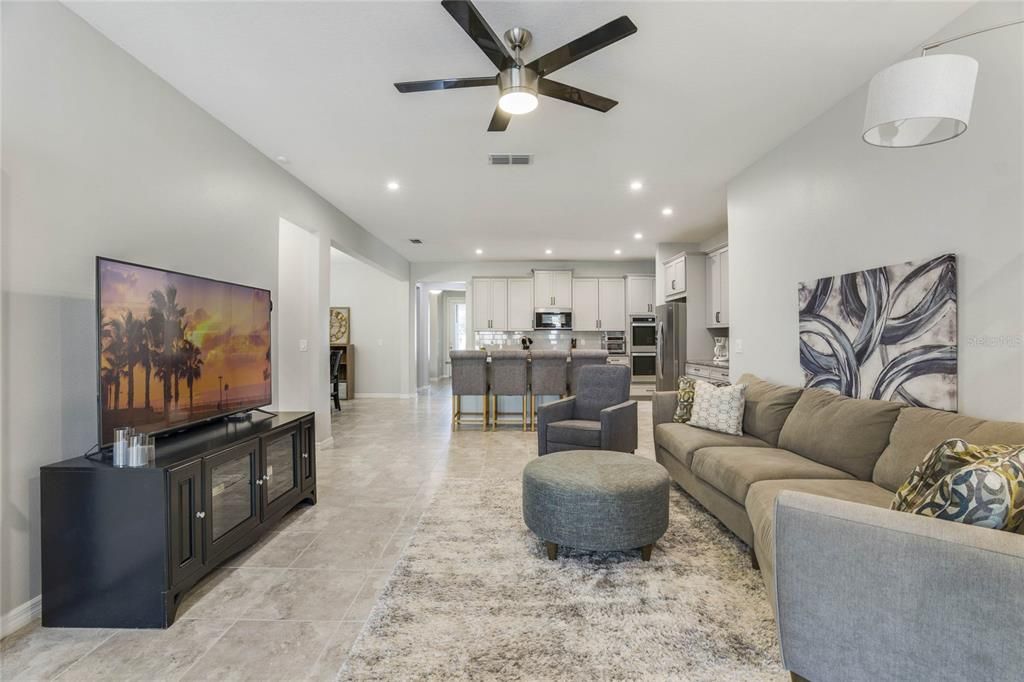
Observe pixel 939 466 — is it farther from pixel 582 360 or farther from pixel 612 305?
pixel 612 305

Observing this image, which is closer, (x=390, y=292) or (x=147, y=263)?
(x=147, y=263)

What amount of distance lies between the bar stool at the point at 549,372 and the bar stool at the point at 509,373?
0.12 metres

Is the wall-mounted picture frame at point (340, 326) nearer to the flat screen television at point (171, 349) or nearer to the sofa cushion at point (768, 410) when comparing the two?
the flat screen television at point (171, 349)

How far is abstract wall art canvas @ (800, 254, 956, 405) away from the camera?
220 centimetres

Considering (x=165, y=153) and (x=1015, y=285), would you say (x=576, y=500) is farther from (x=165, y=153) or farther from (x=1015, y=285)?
(x=165, y=153)

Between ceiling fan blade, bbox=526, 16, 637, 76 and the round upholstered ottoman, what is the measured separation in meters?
2.01

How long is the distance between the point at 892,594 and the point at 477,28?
233 cm

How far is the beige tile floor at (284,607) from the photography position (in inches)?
63.2

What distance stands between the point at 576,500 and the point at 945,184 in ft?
7.83

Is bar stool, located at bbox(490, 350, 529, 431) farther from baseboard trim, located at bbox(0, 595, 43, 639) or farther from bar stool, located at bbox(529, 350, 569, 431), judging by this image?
baseboard trim, located at bbox(0, 595, 43, 639)

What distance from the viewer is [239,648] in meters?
1.70

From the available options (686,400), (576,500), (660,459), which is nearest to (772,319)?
(686,400)

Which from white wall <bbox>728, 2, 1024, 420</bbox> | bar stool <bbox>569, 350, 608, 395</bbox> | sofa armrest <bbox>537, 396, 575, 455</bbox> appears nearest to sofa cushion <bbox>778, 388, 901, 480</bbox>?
white wall <bbox>728, 2, 1024, 420</bbox>

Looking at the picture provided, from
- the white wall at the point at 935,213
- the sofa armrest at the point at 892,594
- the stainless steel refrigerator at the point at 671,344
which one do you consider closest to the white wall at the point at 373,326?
the stainless steel refrigerator at the point at 671,344
